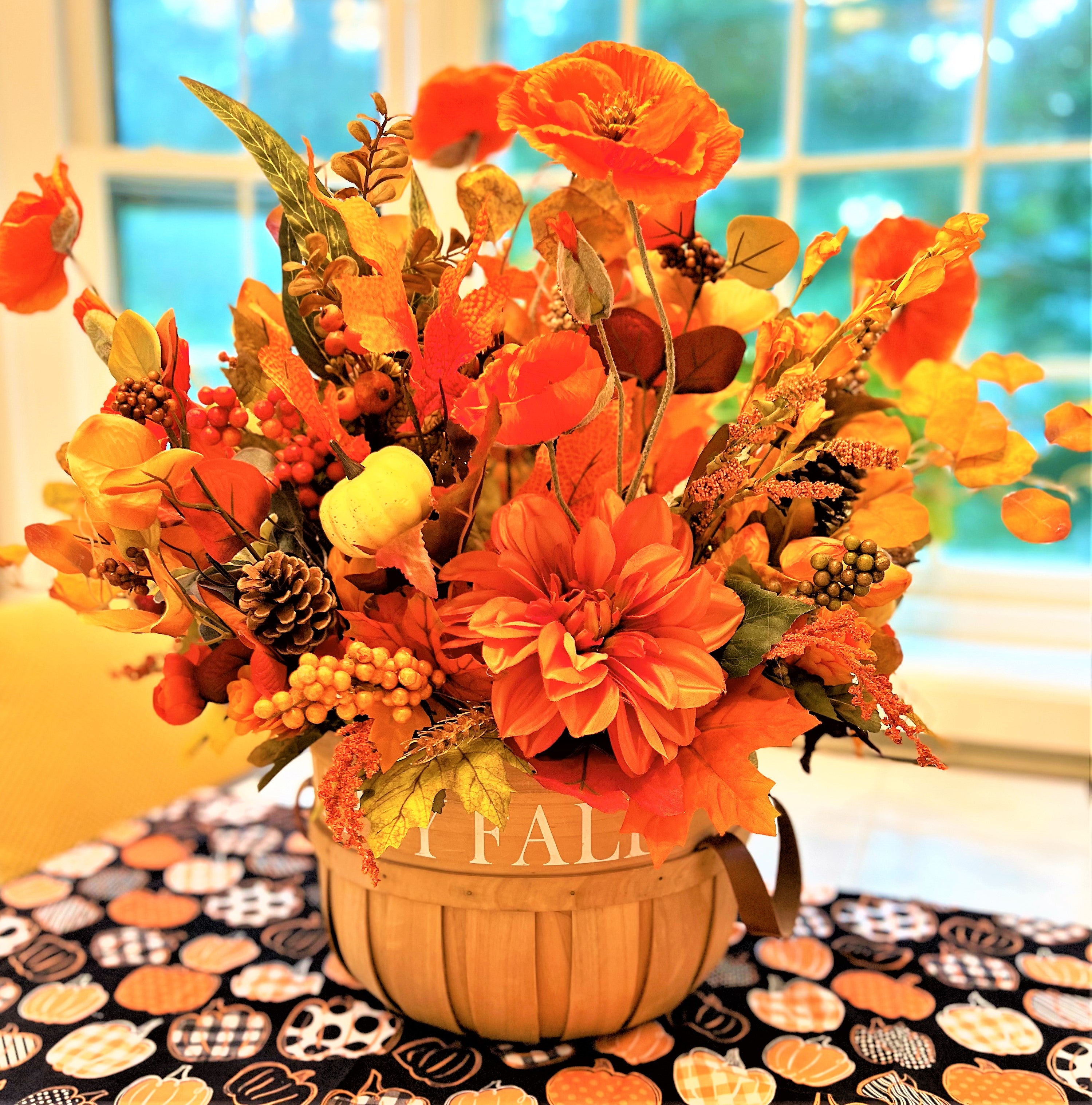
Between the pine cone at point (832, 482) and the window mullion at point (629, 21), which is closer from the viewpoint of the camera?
the pine cone at point (832, 482)

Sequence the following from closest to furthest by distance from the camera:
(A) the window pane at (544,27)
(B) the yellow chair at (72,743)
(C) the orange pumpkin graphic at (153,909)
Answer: (C) the orange pumpkin graphic at (153,909) → (B) the yellow chair at (72,743) → (A) the window pane at (544,27)

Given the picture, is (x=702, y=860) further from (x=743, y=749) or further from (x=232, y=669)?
(x=232, y=669)

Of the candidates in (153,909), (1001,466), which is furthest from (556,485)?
(153,909)

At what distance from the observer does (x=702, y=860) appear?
54 centimetres

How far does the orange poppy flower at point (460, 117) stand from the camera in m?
0.55

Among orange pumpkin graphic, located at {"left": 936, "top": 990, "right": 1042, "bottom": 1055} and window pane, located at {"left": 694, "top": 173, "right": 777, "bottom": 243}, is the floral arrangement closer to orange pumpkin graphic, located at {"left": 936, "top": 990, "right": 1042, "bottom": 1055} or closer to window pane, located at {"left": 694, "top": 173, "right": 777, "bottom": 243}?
orange pumpkin graphic, located at {"left": 936, "top": 990, "right": 1042, "bottom": 1055}

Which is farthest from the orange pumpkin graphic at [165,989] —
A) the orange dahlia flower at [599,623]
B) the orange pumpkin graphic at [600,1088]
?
the orange dahlia flower at [599,623]

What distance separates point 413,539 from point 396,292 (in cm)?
11

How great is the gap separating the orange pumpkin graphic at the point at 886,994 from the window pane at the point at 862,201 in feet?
3.86

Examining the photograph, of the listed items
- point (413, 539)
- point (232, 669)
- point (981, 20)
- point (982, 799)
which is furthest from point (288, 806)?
point (981, 20)

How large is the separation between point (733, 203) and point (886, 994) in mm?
1462

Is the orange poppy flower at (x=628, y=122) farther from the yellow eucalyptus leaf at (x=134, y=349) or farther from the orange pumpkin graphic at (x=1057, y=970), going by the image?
the orange pumpkin graphic at (x=1057, y=970)

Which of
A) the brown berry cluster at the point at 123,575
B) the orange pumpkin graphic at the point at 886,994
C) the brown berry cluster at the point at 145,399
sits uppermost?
the brown berry cluster at the point at 145,399

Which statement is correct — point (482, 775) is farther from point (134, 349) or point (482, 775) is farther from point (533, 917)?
point (134, 349)
